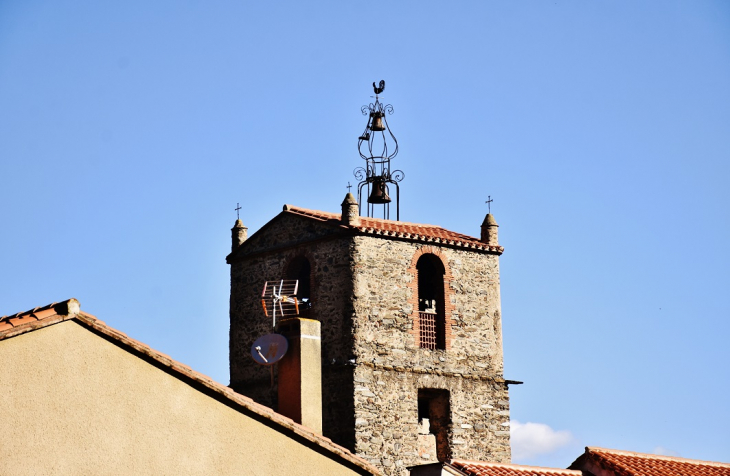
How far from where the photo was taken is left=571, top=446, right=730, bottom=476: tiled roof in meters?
26.5

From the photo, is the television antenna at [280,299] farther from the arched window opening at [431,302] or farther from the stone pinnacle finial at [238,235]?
the arched window opening at [431,302]

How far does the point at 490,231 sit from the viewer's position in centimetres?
3453

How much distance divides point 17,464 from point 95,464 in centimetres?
103

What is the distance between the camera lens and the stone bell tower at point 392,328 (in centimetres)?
3203

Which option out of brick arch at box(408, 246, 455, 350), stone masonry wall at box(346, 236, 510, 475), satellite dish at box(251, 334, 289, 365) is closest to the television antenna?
stone masonry wall at box(346, 236, 510, 475)

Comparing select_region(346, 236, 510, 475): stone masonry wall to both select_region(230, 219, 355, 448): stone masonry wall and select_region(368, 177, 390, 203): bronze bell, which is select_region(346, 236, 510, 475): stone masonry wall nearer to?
select_region(230, 219, 355, 448): stone masonry wall

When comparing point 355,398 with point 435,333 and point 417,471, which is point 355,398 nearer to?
point 435,333

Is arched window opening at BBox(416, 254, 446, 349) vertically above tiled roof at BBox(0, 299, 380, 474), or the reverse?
arched window opening at BBox(416, 254, 446, 349)

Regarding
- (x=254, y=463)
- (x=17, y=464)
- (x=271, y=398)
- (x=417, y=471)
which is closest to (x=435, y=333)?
(x=271, y=398)

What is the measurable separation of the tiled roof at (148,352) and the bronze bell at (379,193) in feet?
46.4

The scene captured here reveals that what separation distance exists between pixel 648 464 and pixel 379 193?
10455 mm

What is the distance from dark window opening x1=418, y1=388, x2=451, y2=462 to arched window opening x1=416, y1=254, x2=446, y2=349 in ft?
3.44

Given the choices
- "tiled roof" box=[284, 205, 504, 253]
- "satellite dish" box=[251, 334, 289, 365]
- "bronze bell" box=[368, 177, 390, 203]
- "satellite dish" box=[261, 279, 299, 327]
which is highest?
"bronze bell" box=[368, 177, 390, 203]

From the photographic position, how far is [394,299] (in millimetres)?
32750
